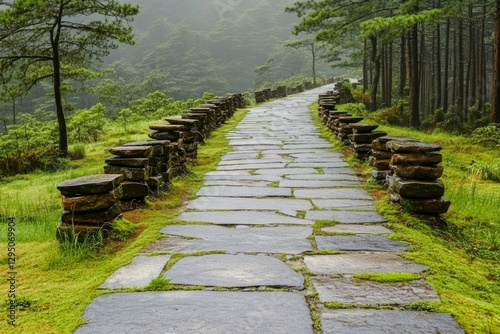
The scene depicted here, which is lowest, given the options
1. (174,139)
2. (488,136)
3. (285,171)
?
(488,136)

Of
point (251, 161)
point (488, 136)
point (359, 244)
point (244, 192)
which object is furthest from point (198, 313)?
point (488, 136)

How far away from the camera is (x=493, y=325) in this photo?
2111 millimetres

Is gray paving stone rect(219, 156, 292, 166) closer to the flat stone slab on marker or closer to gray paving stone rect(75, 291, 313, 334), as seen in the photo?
the flat stone slab on marker

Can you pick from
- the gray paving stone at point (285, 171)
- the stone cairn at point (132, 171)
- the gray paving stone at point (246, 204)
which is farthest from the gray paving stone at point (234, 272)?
the gray paving stone at point (285, 171)

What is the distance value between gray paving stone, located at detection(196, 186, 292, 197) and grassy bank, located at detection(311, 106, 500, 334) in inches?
45.2

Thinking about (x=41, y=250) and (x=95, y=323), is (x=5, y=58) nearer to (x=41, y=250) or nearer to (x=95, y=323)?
(x=41, y=250)

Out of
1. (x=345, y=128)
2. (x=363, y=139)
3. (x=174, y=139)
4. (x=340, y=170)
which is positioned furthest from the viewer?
(x=345, y=128)

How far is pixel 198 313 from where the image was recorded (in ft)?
7.39

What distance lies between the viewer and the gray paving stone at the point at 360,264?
9.34 feet

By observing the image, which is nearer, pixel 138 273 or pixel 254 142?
pixel 138 273

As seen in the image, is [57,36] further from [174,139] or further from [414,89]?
[414,89]

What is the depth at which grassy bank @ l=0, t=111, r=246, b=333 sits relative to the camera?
230 centimetres

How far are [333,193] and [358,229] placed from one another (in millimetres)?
1453

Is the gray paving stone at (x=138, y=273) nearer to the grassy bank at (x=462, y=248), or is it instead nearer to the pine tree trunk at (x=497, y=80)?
the grassy bank at (x=462, y=248)
